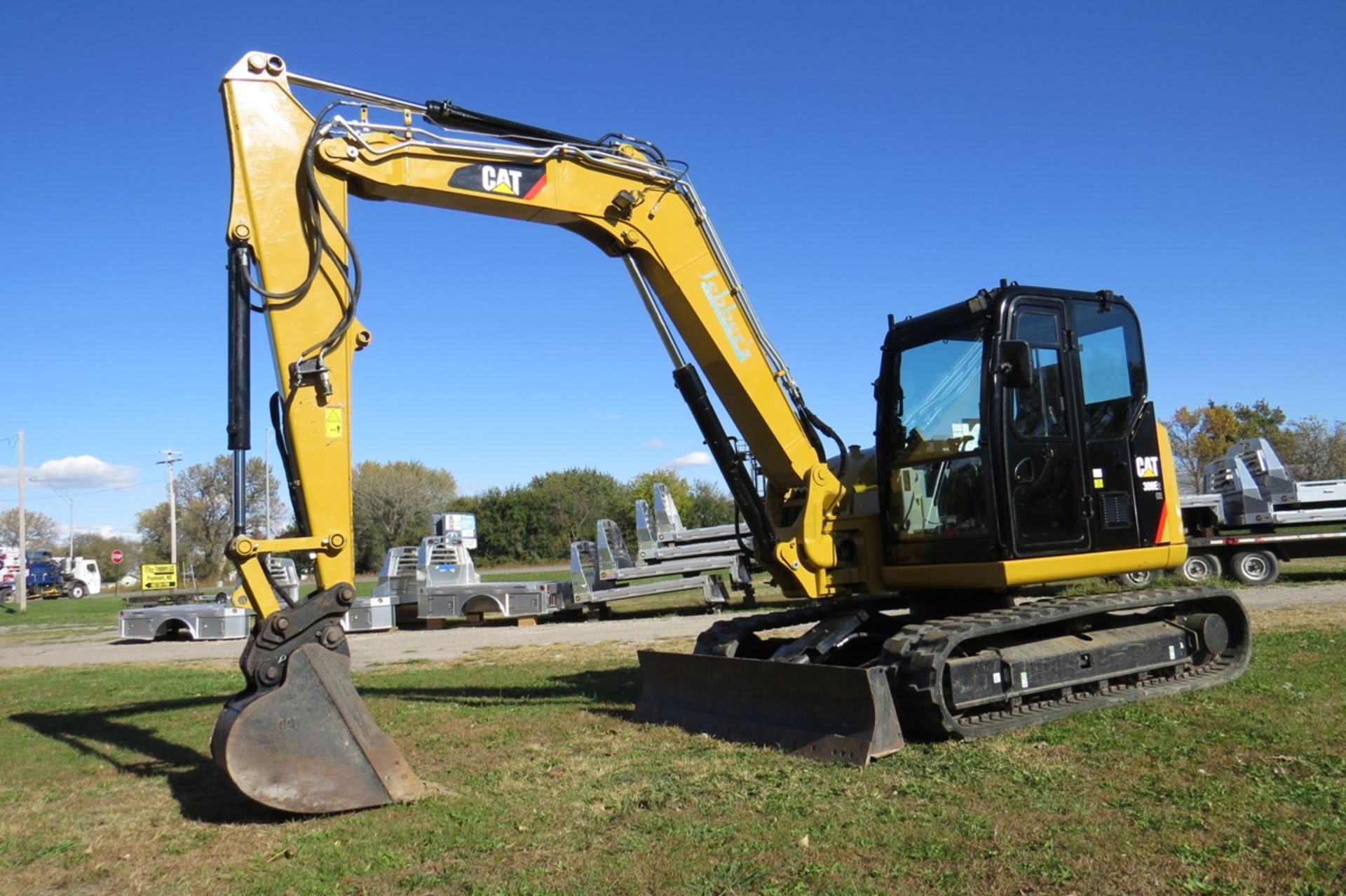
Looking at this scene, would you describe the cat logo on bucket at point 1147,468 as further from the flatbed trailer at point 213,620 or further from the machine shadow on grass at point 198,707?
the flatbed trailer at point 213,620

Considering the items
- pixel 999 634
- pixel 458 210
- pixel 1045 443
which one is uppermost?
pixel 458 210

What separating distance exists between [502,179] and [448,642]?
1175cm

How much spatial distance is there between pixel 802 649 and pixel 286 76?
5303 mm

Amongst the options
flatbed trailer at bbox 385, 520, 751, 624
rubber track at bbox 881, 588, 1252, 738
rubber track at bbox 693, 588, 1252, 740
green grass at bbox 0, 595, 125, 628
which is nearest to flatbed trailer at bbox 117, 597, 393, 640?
flatbed trailer at bbox 385, 520, 751, 624

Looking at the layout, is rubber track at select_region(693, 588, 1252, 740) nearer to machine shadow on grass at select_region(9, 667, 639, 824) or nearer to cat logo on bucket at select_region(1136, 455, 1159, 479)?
cat logo on bucket at select_region(1136, 455, 1159, 479)

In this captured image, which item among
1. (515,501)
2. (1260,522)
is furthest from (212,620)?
(515,501)

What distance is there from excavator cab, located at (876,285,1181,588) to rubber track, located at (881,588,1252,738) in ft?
0.97

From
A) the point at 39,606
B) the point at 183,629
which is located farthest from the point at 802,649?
the point at 39,606

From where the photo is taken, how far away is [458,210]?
7.43 metres

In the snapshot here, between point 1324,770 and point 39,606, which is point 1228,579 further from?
point 39,606

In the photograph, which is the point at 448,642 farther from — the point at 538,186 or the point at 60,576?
the point at 60,576

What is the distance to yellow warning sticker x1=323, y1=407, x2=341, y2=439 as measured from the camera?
6461mm

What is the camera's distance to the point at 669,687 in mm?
8094

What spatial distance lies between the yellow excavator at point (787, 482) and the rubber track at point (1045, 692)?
1.0 inches
